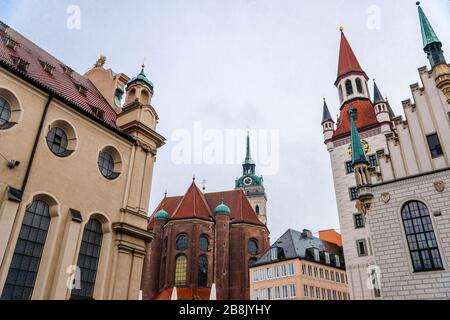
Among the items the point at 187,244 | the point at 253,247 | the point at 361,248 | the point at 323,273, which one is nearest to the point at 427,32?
the point at 361,248

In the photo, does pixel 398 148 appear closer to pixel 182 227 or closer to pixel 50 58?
pixel 50 58

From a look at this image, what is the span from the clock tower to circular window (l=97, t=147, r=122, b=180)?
5798cm

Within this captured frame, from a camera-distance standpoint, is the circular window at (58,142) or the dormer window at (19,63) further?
the dormer window at (19,63)

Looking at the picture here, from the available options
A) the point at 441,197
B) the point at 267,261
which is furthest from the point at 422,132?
the point at 267,261

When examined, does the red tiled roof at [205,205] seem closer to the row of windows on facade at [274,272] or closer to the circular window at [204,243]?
the circular window at [204,243]

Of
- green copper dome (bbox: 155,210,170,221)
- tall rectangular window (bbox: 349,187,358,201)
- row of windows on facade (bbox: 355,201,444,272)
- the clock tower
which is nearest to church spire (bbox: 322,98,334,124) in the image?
tall rectangular window (bbox: 349,187,358,201)

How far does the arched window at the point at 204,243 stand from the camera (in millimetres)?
47616

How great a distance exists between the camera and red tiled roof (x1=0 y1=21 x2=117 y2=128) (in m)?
15.3

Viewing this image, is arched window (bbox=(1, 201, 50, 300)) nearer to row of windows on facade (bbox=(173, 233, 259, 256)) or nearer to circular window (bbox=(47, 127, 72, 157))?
circular window (bbox=(47, 127, 72, 157))

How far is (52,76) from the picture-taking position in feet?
56.3

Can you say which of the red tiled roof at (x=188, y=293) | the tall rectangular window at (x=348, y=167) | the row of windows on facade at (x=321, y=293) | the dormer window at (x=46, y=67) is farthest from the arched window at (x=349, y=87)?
the dormer window at (x=46, y=67)

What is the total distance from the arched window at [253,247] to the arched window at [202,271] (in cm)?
690

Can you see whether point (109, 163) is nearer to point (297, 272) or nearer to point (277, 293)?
point (297, 272)
